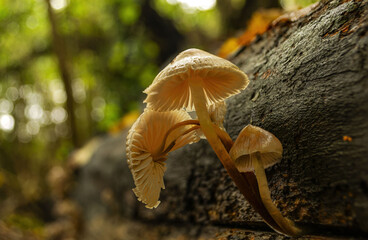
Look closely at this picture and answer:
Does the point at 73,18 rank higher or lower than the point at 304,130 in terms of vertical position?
higher

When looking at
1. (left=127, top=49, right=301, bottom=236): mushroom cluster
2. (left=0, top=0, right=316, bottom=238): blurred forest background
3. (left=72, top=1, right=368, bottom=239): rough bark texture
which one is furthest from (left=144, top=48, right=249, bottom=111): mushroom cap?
(left=0, top=0, right=316, bottom=238): blurred forest background

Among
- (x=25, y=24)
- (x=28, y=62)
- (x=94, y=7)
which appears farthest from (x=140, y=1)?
(x=28, y=62)

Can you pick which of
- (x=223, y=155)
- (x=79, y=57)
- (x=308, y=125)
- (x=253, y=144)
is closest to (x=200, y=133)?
(x=223, y=155)

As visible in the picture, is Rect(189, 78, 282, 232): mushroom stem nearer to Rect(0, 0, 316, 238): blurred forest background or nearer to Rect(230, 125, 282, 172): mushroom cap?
Rect(230, 125, 282, 172): mushroom cap

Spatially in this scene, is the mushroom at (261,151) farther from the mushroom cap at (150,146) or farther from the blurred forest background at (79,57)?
the blurred forest background at (79,57)

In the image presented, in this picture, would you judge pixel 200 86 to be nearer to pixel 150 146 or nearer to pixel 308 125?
pixel 150 146

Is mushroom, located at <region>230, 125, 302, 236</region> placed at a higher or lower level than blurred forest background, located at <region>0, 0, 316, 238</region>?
lower

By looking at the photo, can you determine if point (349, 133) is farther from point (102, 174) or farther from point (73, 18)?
point (73, 18)
